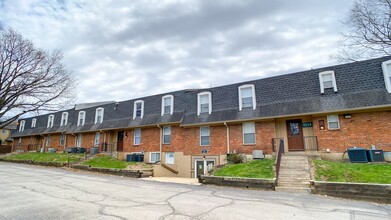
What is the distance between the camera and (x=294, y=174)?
34.8ft

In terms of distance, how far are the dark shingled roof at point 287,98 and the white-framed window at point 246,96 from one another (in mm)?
349

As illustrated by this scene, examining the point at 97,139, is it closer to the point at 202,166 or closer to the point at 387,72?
the point at 202,166

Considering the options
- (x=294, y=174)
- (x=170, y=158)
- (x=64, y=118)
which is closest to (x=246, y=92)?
(x=294, y=174)

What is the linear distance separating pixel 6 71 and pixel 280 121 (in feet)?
90.8

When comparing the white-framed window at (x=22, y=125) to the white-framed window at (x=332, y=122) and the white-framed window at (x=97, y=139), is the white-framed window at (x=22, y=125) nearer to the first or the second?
the white-framed window at (x=97, y=139)

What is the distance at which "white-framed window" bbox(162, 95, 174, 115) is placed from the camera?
65.7ft

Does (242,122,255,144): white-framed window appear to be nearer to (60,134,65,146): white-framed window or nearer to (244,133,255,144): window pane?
(244,133,255,144): window pane

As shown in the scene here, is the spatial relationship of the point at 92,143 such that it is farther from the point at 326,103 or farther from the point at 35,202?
the point at 326,103

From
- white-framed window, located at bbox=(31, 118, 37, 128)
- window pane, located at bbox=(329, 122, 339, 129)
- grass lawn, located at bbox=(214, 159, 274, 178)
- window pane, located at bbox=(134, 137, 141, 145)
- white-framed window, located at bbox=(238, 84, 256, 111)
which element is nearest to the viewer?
grass lawn, located at bbox=(214, 159, 274, 178)

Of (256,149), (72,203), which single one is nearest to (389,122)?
(256,149)

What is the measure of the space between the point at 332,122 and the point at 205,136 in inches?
337

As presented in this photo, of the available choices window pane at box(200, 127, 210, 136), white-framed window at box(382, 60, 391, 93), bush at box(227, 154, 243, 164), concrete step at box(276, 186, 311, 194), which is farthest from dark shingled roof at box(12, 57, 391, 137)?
concrete step at box(276, 186, 311, 194)

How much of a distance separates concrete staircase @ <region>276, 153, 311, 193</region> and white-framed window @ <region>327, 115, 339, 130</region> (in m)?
2.54

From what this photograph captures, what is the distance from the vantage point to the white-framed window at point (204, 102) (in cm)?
Result: 1805
